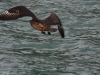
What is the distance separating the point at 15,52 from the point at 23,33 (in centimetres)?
129

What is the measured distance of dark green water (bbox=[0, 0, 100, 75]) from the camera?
11297 mm

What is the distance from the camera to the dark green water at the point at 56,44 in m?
11.3

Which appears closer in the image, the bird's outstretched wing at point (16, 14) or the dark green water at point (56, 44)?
the bird's outstretched wing at point (16, 14)

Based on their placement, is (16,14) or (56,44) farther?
(56,44)

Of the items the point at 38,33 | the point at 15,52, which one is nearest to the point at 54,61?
the point at 15,52

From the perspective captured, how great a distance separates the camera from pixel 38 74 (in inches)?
435

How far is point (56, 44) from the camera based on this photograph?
42.0 feet

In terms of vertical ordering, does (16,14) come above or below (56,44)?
above

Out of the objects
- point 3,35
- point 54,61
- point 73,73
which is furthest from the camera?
point 3,35

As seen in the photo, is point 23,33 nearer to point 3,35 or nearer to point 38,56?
point 3,35

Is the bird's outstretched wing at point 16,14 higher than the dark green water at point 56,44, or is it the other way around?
the bird's outstretched wing at point 16,14

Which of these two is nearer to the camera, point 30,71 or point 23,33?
point 30,71

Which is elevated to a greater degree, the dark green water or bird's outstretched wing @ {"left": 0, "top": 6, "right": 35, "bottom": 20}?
bird's outstretched wing @ {"left": 0, "top": 6, "right": 35, "bottom": 20}

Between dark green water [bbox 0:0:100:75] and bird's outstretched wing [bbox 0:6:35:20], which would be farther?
dark green water [bbox 0:0:100:75]
